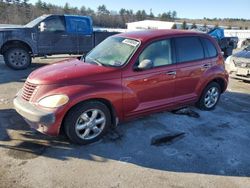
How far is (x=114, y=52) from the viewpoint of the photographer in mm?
5250

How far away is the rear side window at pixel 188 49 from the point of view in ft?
18.3

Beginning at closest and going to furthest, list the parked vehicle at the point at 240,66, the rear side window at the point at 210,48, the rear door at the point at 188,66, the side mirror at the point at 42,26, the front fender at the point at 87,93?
the front fender at the point at 87,93
the rear door at the point at 188,66
the rear side window at the point at 210,48
the parked vehicle at the point at 240,66
the side mirror at the point at 42,26

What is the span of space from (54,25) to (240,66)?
691 centimetres

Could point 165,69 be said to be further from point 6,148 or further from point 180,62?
point 6,148

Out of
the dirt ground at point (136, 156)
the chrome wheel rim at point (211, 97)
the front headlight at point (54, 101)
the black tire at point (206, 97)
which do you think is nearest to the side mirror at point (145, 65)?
the dirt ground at point (136, 156)

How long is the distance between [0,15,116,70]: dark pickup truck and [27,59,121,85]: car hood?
6.02 metres

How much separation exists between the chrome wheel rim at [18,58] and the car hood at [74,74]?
236 inches

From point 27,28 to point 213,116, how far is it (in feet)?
24.4

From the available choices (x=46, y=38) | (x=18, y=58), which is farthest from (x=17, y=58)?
(x=46, y=38)

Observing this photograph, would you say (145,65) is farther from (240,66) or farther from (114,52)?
(240,66)

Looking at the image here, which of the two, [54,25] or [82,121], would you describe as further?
[54,25]

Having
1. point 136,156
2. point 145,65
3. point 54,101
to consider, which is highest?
point 145,65

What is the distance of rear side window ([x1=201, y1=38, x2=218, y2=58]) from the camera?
20.3 feet

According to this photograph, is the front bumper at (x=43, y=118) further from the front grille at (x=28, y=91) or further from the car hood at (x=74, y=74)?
the car hood at (x=74, y=74)
